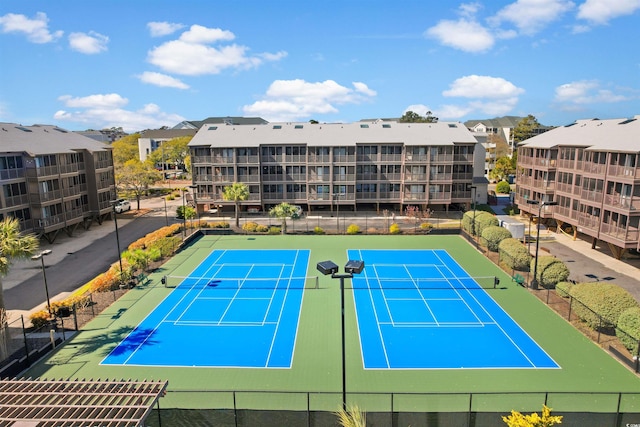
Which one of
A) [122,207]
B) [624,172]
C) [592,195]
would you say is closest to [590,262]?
[592,195]

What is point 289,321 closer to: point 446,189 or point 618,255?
point 618,255

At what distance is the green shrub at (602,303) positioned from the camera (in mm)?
21297

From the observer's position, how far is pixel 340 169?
53.7 m

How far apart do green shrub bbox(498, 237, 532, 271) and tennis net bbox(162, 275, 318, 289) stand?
14452 mm

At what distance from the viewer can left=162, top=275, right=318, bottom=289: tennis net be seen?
30688mm

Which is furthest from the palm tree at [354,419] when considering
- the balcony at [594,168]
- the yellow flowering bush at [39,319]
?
the balcony at [594,168]

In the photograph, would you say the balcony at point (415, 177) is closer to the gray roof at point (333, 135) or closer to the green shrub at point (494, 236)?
the gray roof at point (333, 135)

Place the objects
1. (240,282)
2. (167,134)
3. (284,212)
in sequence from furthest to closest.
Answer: (167,134), (284,212), (240,282)

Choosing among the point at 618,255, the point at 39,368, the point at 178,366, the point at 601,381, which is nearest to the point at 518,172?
the point at 618,255

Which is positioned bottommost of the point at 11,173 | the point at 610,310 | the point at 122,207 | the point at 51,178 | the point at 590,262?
the point at 590,262

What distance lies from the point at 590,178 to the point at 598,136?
535 centimetres

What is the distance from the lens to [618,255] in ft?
117

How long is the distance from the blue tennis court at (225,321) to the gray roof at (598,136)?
27.7 metres

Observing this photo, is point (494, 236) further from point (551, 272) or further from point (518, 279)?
point (551, 272)
